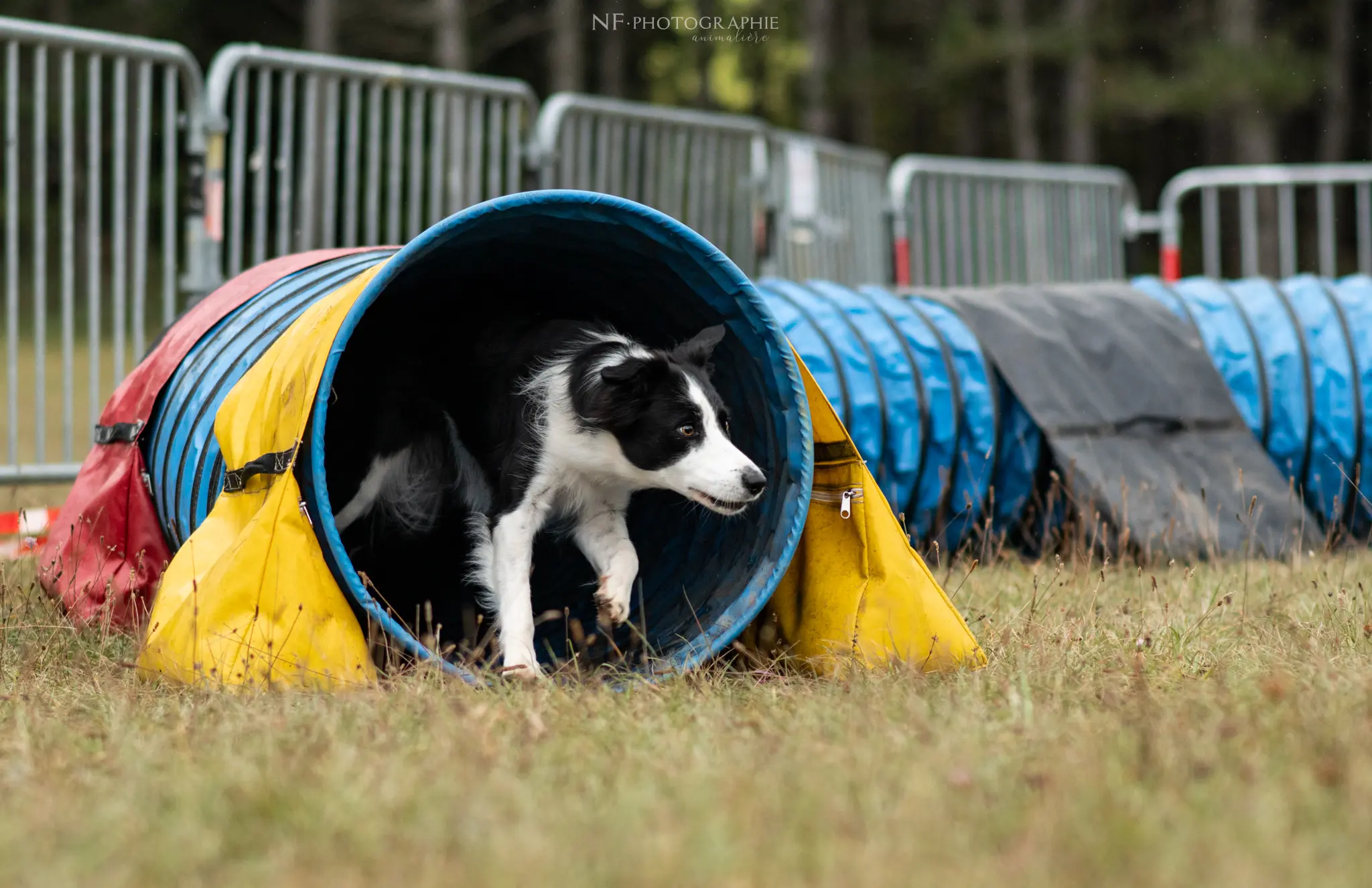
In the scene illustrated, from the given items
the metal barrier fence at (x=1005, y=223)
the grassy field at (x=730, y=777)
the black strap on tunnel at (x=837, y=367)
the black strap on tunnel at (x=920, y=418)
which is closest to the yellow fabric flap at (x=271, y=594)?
the grassy field at (x=730, y=777)

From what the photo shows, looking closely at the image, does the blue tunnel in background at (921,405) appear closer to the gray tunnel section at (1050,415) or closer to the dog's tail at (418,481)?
the gray tunnel section at (1050,415)

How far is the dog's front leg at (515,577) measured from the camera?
13.9 feet

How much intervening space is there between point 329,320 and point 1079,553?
10.3 feet

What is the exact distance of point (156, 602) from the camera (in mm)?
3971

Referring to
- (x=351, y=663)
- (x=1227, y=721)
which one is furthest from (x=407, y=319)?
(x=1227, y=721)

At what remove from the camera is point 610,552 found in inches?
178

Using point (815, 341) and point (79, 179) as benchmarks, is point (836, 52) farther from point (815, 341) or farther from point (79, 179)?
point (815, 341)

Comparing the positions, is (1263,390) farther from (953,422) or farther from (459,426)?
(459,426)

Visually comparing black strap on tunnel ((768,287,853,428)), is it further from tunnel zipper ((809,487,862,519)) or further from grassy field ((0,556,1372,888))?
grassy field ((0,556,1372,888))

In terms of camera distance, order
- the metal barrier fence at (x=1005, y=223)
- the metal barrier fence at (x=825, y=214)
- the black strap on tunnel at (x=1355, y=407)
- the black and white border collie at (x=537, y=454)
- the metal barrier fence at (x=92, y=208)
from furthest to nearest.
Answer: the metal barrier fence at (x=1005, y=223) < the metal barrier fence at (x=825, y=214) < the metal barrier fence at (x=92, y=208) < the black strap on tunnel at (x=1355, y=407) < the black and white border collie at (x=537, y=454)

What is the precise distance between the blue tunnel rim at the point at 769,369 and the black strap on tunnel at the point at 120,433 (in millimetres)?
1341

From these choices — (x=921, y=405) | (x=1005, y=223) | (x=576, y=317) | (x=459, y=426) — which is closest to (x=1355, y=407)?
(x=921, y=405)

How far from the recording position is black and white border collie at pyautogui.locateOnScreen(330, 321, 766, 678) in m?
4.21

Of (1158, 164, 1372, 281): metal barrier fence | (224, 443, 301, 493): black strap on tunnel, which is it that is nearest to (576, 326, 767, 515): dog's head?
(224, 443, 301, 493): black strap on tunnel
